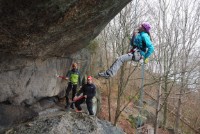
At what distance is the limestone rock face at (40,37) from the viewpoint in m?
6.48

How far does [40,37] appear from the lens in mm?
Result: 8117

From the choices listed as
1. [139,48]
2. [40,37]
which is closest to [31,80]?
[40,37]

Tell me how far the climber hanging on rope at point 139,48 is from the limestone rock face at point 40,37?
3.47ft

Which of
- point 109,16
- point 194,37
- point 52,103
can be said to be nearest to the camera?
point 109,16

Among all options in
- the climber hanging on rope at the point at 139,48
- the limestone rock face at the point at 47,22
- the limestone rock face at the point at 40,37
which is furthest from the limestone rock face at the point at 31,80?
the climber hanging on rope at the point at 139,48

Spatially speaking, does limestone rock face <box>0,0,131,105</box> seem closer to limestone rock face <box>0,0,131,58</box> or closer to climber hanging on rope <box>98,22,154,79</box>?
limestone rock face <box>0,0,131,58</box>

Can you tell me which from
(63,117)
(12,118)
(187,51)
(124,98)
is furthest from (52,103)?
(187,51)

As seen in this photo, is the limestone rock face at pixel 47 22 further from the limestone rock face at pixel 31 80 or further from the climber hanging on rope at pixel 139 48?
the limestone rock face at pixel 31 80

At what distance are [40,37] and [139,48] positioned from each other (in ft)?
9.59

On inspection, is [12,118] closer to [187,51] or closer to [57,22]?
[57,22]

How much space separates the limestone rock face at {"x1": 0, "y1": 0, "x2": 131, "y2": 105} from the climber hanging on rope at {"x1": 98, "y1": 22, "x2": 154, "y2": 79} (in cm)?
106

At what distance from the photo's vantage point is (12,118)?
10.4m

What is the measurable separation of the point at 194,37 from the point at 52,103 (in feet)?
41.3

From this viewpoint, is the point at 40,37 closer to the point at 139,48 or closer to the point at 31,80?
the point at 139,48
